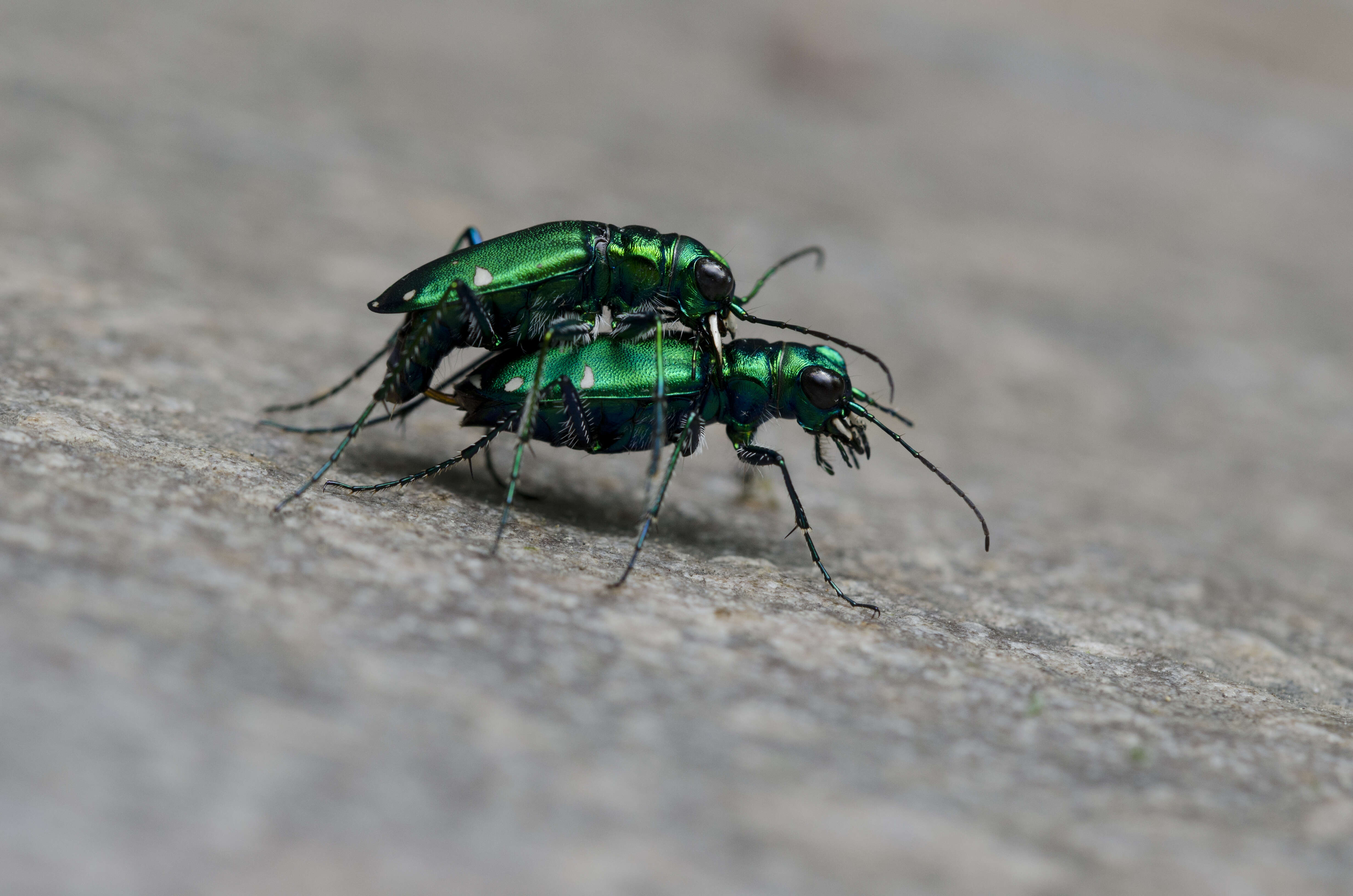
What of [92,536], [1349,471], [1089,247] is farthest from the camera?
[1089,247]

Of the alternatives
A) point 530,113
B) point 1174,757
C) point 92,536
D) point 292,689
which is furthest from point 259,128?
point 1174,757

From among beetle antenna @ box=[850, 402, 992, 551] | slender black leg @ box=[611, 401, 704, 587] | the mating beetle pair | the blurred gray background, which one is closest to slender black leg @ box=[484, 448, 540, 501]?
the blurred gray background

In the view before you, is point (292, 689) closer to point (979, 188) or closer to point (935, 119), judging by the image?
point (979, 188)

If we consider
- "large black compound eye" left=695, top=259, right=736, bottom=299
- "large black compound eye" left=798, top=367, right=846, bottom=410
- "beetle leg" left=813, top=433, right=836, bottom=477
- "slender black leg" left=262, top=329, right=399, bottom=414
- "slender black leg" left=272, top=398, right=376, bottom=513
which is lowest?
"slender black leg" left=272, top=398, right=376, bottom=513

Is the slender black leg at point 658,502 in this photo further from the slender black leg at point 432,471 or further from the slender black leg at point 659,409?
the slender black leg at point 432,471

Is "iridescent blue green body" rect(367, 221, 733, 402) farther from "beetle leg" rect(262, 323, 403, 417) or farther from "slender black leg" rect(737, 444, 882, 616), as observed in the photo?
"slender black leg" rect(737, 444, 882, 616)

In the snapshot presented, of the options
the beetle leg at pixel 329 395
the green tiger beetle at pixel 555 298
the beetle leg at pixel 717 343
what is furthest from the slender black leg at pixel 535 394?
the beetle leg at pixel 329 395

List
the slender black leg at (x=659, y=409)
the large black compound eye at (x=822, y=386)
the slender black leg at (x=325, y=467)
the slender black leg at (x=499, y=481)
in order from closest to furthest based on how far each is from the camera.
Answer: the slender black leg at (x=325, y=467), the slender black leg at (x=659, y=409), the large black compound eye at (x=822, y=386), the slender black leg at (x=499, y=481)
